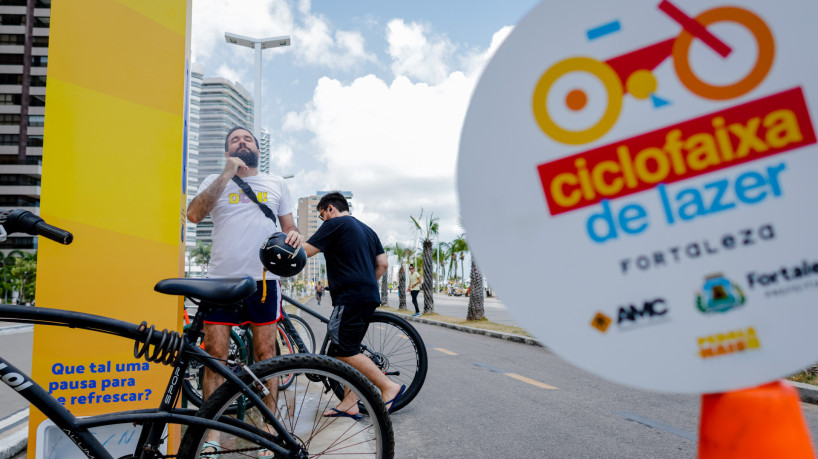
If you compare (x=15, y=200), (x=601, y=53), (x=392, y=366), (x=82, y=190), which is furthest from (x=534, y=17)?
(x=15, y=200)

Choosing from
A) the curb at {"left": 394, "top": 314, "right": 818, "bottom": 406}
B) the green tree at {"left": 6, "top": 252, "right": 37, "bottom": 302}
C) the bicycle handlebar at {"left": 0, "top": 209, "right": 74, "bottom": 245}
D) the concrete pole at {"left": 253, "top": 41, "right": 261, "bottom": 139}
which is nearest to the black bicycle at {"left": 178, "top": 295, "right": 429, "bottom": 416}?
the curb at {"left": 394, "top": 314, "right": 818, "bottom": 406}

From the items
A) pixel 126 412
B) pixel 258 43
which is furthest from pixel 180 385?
pixel 258 43

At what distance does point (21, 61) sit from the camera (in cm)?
6153

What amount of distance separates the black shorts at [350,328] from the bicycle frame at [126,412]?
1898mm

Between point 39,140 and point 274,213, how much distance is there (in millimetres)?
73870

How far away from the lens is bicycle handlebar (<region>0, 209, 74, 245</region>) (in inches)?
75.6

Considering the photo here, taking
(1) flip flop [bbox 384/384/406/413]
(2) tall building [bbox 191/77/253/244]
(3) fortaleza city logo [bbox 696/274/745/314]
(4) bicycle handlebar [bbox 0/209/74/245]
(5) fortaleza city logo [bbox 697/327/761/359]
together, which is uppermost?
(2) tall building [bbox 191/77/253/244]

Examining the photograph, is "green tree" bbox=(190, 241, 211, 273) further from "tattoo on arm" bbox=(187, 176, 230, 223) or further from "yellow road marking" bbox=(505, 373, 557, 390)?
"tattoo on arm" bbox=(187, 176, 230, 223)

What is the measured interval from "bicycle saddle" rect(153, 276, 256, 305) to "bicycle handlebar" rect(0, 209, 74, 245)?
364mm

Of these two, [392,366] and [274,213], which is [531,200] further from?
[392,366]

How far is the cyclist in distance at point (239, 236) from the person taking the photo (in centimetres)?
304

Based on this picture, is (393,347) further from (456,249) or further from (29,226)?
(456,249)

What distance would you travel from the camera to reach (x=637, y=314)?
93 centimetres

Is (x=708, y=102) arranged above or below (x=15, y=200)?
below
